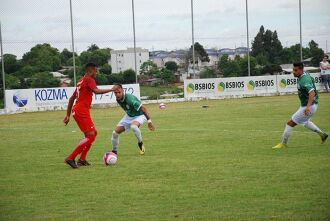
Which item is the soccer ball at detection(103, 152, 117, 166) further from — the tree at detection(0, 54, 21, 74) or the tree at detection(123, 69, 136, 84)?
the tree at detection(123, 69, 136, 84)

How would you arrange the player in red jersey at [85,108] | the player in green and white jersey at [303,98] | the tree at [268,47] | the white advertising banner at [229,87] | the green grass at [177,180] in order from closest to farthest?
the green grass at [177,180] < the player in red jersey at [85,108] < the player in green and white jersey at [303,98] < the white advertising banner at [229,87] < the tree at [268,47]

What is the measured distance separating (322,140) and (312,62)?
46.1 meters

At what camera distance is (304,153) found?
43.3ft

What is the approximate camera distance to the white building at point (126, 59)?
43719mm

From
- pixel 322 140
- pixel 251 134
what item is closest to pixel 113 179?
pixel 322 140

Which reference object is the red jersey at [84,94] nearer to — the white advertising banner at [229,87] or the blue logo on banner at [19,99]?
the blue logo on banner at [19,99]

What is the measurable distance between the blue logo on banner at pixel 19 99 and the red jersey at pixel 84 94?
23887 mm

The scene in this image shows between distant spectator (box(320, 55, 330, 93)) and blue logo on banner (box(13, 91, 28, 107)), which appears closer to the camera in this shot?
blue logo on banner (box(13, 91, 28, 107))

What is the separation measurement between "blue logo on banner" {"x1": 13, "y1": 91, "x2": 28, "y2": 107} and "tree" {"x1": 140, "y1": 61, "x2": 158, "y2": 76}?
460 inches

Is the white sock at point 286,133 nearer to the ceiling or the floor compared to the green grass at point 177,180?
nearer to the ceiling

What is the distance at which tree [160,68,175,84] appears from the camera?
1822 inches

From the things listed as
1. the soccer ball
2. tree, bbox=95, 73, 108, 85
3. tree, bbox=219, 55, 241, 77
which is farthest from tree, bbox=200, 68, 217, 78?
the soccer ball

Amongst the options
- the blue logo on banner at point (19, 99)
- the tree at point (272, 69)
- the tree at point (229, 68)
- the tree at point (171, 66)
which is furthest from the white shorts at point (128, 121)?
the tree at point (272, 69)

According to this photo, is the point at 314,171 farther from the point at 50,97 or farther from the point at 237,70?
the point at 237,70
